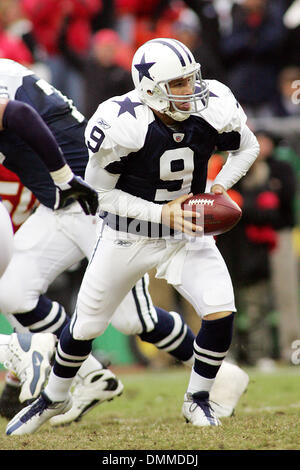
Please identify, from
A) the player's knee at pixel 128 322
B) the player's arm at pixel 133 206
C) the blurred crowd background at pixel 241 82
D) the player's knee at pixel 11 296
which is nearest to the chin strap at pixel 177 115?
the player's arm at pixel 133 206

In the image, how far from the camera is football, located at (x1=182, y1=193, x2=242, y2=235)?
3965 millimetres

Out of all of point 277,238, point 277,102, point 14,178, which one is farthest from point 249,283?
point 14,178

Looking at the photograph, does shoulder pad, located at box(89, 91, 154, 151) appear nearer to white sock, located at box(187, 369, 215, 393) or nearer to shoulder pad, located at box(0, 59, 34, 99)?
shoulder pad, located at box(0, 59, 34, 99)

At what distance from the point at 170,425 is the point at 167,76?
1680 mm

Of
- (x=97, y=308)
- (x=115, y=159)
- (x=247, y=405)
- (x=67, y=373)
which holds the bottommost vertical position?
(x=247, y=405)

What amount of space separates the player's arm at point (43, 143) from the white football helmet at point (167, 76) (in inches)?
22.1

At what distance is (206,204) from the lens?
156 inches

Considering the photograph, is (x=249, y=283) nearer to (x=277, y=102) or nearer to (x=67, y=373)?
(x=277, y=102)

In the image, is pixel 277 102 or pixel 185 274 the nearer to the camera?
pixel 185 274

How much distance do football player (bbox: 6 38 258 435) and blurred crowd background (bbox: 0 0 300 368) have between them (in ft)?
9.29

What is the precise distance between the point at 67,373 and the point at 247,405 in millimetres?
1336

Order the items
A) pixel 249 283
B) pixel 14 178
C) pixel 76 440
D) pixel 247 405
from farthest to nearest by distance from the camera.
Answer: pixel 249 283
pixel 247 405
pixel 14 178
pixel 76 440

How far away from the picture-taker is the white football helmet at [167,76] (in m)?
3.88

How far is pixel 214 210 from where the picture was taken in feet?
13.0
